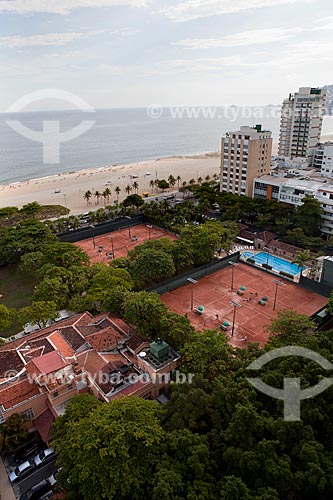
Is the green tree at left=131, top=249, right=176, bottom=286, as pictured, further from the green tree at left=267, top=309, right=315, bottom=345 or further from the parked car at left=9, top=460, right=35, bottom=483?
the parked car at left=9, top=460, right=35, bottom=483

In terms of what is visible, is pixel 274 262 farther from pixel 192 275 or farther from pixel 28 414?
pixel 28 414

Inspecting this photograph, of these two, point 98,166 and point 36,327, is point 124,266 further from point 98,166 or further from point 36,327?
point 98,166

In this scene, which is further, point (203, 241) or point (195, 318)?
point (203, 241)

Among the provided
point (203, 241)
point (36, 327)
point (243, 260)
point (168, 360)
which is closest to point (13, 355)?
point (36, 327)

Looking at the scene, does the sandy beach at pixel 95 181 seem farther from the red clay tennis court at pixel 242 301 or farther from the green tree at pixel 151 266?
the red clay tennis court at pixel 242 301

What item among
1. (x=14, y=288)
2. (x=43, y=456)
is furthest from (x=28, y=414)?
(x=14, y=288)

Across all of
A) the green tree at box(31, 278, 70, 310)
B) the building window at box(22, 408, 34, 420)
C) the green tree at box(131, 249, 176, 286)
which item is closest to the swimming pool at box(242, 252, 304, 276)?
the green tree at box(131, 249, 176, 286)

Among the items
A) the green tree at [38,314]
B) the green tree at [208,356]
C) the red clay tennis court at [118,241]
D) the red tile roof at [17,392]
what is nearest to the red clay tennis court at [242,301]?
the green tree at [208,356]
